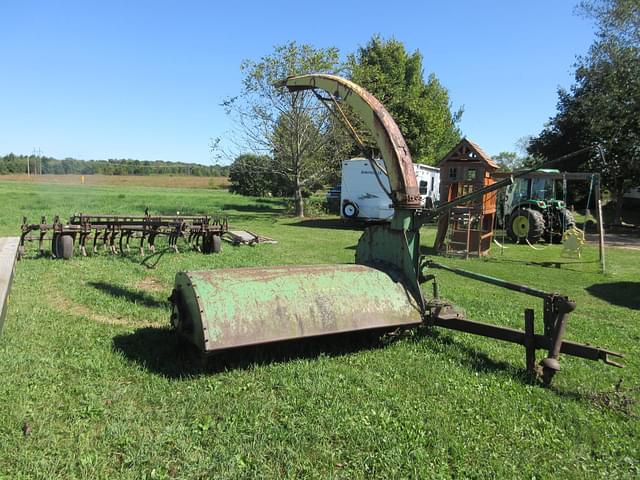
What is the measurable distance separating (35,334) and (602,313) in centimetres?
714

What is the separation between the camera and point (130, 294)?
693 cm

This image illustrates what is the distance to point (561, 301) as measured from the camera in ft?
13.4

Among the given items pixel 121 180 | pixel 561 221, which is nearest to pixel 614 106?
pixel 561 221

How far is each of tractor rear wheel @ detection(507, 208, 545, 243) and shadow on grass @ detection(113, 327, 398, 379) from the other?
1218 centimetres

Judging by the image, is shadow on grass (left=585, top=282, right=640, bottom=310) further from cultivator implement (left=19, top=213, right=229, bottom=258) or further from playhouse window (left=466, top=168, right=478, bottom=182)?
cultivator implement (left=19, top=213, right=229, bottom=258)

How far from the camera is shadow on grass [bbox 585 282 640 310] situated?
26.3 ft

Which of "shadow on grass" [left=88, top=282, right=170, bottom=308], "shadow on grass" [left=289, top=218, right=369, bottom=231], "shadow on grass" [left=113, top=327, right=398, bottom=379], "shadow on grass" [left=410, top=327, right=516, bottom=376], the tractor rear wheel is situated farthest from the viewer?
"shadow on grass" [left=289, top=218, right=369, bottom=231]

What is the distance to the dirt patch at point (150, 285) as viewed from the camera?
7384mm

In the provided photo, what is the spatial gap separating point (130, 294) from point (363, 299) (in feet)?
12.6

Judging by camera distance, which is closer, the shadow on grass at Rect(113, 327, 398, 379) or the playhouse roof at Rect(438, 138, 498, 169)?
the shadow on grass at Rect(113, 327, 398, 379)

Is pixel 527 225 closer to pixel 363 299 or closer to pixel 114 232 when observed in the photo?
pixel 114 232

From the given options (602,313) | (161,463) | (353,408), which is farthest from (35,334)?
(602,313)

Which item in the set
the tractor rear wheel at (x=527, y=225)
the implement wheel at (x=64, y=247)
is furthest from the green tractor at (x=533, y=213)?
the implement wheel at (x=64, y=247)

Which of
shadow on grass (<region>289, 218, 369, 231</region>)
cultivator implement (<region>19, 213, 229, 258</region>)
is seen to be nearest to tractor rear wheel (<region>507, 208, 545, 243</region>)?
shadow on grass (<region>289, 218, 369, 231</region>)
